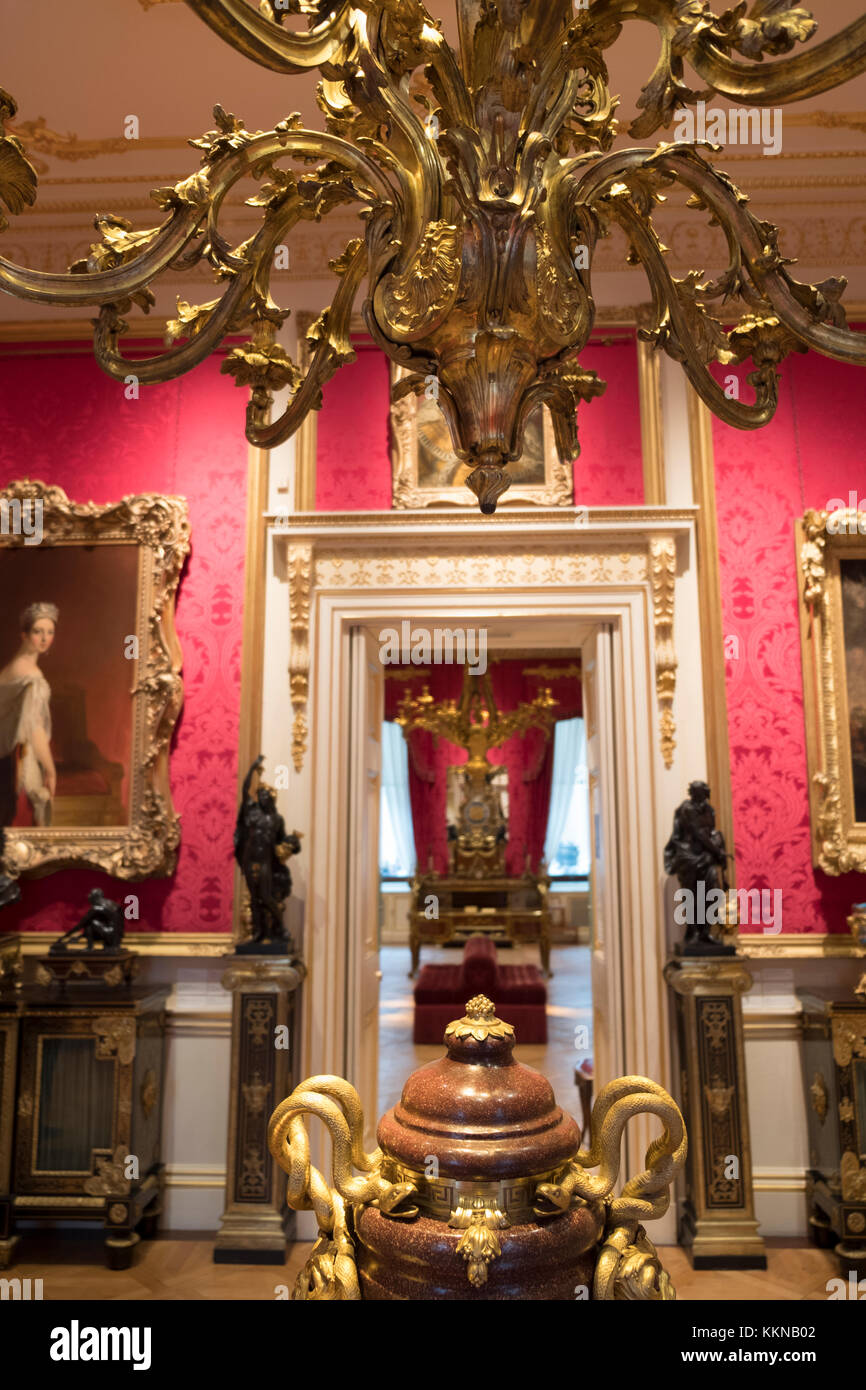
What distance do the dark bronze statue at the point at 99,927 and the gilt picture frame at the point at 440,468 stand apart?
92.7 inches

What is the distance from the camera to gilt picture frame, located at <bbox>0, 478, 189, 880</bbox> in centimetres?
Answer: 459

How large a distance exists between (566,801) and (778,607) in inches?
410

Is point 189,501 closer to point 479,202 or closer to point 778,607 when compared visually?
point 778,607

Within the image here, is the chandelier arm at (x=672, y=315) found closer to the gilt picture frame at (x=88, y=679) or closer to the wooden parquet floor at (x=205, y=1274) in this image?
the wooden parquet floor at (x=205, y=1274)

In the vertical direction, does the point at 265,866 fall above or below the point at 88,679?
below

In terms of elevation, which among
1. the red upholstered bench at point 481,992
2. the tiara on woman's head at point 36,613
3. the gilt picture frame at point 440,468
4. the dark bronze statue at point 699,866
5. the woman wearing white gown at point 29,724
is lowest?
the red upholstered bench at point 481,992

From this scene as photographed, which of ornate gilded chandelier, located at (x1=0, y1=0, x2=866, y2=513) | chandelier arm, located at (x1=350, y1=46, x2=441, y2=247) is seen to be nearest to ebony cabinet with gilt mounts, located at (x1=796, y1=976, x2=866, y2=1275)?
ornate gilded chandelier, located at (x1=0, y1=0, x2=866, y2=513)

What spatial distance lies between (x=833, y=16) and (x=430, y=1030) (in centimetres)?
751

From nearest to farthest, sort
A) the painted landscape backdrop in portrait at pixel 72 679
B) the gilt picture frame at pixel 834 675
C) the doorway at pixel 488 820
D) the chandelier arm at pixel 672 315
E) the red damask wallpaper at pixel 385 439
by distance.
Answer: the chandelier arm at pixel 672 315 → the gilt picture frame at pixel 834 675 → the painted landscape backdrop in portrait at pixel 72 679 → the red damask wallpaper at pixel 385 439 → the doorway at pixel 488 820

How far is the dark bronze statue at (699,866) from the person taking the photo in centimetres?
418

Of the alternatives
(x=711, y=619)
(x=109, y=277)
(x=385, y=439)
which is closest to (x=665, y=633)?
(x=711, y=619)

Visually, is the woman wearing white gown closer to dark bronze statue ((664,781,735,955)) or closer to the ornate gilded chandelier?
dark bronze statue ((664,781,735,955))

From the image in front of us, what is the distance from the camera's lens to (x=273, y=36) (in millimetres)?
1111

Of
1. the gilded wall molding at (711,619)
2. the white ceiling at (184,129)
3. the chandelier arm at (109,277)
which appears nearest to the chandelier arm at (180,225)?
the chandelier arm at (109,277)
